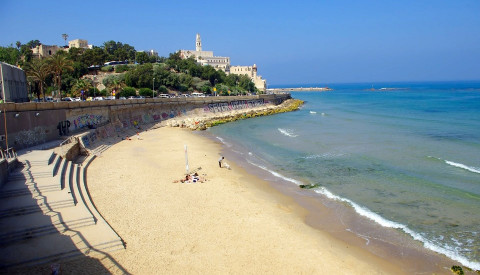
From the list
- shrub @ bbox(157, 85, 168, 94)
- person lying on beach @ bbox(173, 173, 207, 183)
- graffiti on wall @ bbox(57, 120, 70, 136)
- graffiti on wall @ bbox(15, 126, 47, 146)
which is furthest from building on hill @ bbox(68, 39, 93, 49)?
person lying on beach @ bbox(173, 173, 207, 183)

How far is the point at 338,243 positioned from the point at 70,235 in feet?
31.1

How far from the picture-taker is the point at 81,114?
32.1 m

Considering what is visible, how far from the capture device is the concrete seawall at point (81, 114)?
2230cm

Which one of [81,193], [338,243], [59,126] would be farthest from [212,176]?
[59,126]

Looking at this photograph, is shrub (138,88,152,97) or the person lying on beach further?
shrub (138,88,152,97)

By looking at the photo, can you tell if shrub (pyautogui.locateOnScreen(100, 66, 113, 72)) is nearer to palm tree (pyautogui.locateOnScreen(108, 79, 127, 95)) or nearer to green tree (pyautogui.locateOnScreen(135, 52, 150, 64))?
green tree (pyautogui.locateOnScreen(135, 52, 150, 64))

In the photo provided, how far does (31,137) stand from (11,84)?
5.14 metres

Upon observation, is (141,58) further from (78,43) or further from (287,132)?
(287,132)

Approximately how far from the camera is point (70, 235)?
475 inches

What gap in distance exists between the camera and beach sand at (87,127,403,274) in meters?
11.5

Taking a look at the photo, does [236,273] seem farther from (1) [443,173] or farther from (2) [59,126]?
(2) [59,126]

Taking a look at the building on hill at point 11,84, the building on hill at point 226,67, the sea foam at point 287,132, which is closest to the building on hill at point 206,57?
the building on hill at point 226,67

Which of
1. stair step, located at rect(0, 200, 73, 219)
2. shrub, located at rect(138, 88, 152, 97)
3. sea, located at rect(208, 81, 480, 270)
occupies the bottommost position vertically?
sea, located at rect(208, 81, 480, 270)

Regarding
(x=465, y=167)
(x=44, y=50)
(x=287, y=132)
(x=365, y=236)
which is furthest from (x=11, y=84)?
(x=44, y=50)
